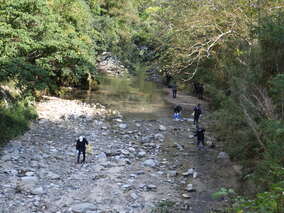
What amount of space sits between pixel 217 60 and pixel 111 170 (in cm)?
943

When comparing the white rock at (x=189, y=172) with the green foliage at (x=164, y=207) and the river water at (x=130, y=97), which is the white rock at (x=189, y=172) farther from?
the river water at (x=130, y=97)

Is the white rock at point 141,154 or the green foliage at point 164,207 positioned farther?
the white rock at point 141,154

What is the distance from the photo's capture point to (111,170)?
12.0m

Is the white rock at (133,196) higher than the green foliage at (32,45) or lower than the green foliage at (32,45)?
lower

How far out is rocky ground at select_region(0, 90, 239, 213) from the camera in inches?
367

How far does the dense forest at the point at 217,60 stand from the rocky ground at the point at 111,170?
1.16 m

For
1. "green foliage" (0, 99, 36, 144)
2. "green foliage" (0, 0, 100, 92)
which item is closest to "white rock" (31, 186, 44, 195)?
"green foliage" (0, 99, 36, 144)

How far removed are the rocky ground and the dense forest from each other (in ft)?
3.82

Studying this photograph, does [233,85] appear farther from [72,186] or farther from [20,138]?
[20,138]

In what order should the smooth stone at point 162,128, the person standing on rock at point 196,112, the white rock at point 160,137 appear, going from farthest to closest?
the person standing on rock at point 196,112, the smooth stone at point 162,128, the white rock at point 160,137

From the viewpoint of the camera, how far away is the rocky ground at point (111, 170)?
932cm

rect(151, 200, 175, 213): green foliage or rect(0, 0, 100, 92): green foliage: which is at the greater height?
rect(0, 0, 100, 92): green foliage

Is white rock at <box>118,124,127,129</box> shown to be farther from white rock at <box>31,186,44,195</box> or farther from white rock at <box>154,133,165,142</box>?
white rock at <box>31,186,44,195</box>

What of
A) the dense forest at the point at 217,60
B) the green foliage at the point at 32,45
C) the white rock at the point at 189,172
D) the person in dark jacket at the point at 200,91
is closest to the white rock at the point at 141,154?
the white rock at the point at 189,172
